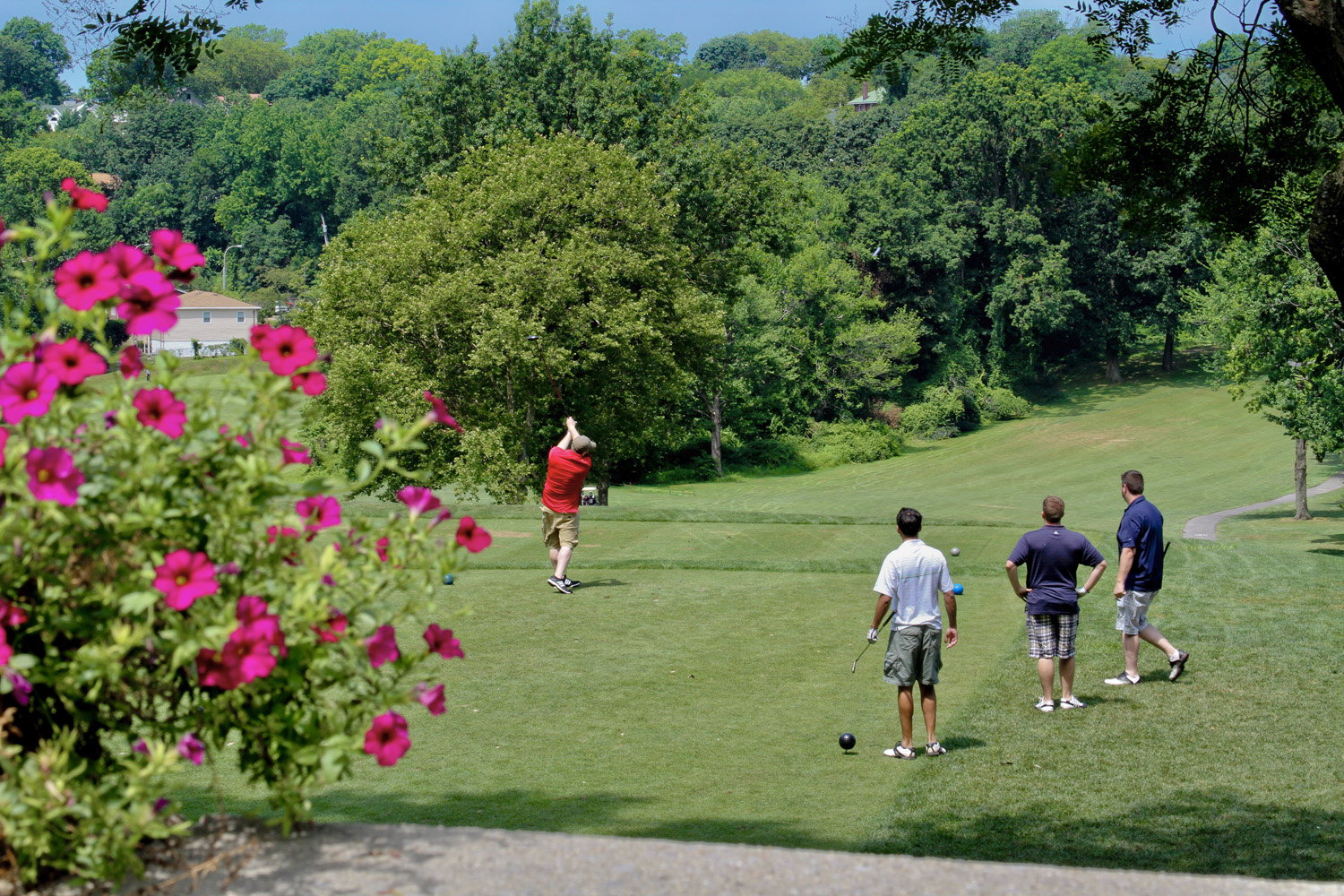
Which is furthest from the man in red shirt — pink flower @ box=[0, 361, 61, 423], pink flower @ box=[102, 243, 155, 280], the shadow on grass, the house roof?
the house roof

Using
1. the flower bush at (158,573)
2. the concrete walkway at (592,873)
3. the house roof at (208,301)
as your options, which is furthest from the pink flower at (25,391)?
the house roof at (208,301)

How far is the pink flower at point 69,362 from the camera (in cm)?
322

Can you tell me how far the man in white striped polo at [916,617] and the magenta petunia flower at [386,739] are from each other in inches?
262

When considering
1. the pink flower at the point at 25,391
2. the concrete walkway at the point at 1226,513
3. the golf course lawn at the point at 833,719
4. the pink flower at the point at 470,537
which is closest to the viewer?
the pink flower at the point at 25,391

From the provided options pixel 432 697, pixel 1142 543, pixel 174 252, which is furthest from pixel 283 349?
pixel 1142 543

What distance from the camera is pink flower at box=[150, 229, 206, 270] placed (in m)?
3.54

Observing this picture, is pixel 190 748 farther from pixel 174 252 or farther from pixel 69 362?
pixel 174 252

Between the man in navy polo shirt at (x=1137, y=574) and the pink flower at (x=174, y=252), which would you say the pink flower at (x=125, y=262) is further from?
the man in navy polo shirt at (x=1137, y=574)

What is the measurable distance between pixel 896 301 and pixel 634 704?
67378 mm

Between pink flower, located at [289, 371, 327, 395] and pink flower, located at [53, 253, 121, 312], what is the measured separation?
0.52 meters

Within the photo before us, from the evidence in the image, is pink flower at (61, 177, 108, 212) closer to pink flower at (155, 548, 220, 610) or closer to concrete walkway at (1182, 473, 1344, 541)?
pink flower at (155, 548, 220, 610)

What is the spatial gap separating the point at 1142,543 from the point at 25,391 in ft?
36.5

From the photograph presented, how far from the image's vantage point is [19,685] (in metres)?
3.06

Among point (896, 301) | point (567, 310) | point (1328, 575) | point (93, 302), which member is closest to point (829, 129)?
point (896, 301)
